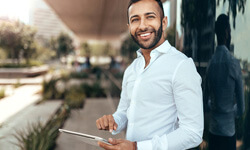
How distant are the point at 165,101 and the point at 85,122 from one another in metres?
4.63

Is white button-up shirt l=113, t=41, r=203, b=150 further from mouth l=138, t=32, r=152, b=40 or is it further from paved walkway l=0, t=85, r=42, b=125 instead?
paved walkway l=0, t=85, r=42, b=125

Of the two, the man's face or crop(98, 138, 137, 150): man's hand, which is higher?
the man's face

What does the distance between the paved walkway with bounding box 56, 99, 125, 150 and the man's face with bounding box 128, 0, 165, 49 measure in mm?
2337

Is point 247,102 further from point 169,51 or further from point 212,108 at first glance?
point 169,51

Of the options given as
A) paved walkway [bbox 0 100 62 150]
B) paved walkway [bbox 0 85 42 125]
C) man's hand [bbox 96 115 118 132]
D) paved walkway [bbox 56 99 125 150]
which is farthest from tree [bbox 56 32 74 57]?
man's hand [bbox 96 115 118 132]

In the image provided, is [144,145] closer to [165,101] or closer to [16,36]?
[165,101]

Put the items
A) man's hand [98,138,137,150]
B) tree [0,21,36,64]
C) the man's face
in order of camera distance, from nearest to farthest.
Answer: man's hand [98,138,137,150]
the man's face
tree [0,21,36,64]

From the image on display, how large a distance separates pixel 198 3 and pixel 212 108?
649mm

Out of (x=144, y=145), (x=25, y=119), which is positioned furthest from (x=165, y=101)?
(x=25, y=119)

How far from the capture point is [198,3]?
1.43 metres

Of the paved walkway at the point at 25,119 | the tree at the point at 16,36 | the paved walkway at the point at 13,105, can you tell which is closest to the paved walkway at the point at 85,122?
the paved walkway at the point at 25,119

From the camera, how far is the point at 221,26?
126 cm

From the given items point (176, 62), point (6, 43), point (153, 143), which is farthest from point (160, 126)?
point (6, 43)

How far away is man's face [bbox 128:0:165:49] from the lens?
1.08 metres
